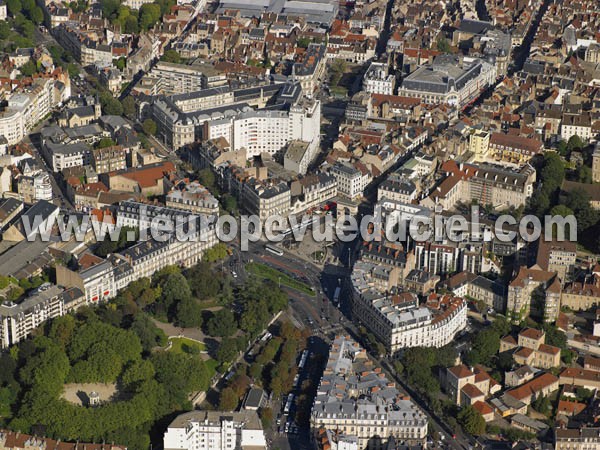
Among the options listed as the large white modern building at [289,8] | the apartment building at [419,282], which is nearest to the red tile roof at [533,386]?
the apartment building at [419,282]

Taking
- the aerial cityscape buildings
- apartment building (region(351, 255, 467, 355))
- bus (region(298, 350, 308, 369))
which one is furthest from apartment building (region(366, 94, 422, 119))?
bus (region(298, 350, 308, 369))

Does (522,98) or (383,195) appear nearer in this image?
(383,195)

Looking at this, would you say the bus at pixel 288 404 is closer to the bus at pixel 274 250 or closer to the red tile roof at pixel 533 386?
the red tile roof at pixel 533 386

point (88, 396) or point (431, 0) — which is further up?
point (431, 0)

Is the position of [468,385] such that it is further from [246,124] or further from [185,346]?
[246,124]

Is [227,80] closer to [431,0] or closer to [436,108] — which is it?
[436,108]

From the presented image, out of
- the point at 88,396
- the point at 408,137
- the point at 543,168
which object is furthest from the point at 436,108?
the point at 88,396
